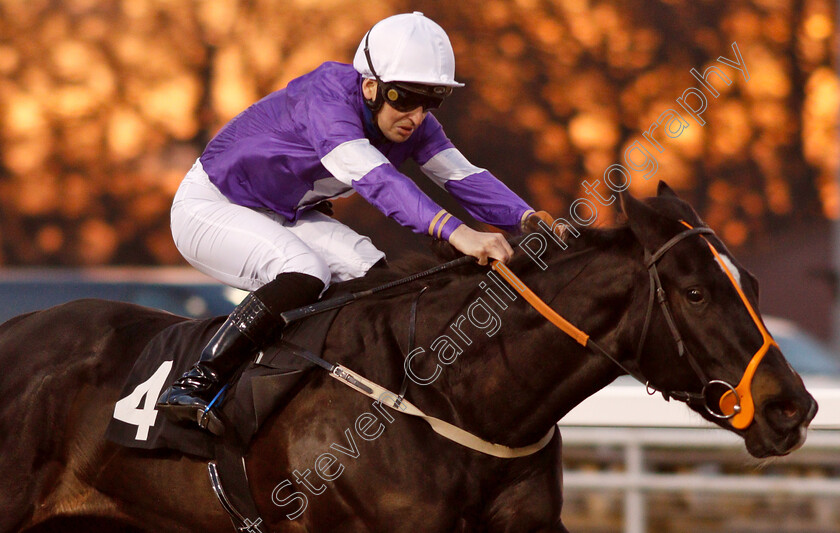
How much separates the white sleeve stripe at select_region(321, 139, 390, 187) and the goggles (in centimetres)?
17

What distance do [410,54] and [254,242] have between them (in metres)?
0.79

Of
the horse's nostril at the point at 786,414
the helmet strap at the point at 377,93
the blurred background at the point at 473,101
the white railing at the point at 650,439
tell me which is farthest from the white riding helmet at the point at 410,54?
the blurred background at the point at 473,101

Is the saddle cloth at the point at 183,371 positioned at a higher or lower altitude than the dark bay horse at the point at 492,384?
lower

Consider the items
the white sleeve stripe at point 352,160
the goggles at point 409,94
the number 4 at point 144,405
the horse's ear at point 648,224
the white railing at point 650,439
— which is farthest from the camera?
the white railing at point 650,439

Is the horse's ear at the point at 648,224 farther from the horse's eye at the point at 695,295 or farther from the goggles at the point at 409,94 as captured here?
the goggles at the point at 409,94

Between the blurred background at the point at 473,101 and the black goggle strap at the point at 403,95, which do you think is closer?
the black goggle strap at the point at 403,95

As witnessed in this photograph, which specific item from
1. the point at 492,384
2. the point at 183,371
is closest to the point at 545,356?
the point at 492,384

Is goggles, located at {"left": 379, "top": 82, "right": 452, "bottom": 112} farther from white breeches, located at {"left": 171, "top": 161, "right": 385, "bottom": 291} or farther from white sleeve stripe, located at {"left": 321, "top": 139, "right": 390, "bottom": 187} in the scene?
white breeches, located at {"left": 171, "top": 161, "right": 385, "bottom": 291}

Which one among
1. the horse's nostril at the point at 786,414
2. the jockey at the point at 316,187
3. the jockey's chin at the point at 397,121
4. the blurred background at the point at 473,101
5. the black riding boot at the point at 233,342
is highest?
the horse's nostril at the point at 786,414

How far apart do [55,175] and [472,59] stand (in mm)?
4734

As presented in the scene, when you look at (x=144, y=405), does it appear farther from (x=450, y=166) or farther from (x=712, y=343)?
(x=712, y=343)

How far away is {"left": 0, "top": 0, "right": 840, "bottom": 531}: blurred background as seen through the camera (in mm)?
11141

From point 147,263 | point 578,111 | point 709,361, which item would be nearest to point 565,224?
point 709,361

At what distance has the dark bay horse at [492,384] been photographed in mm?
2742
